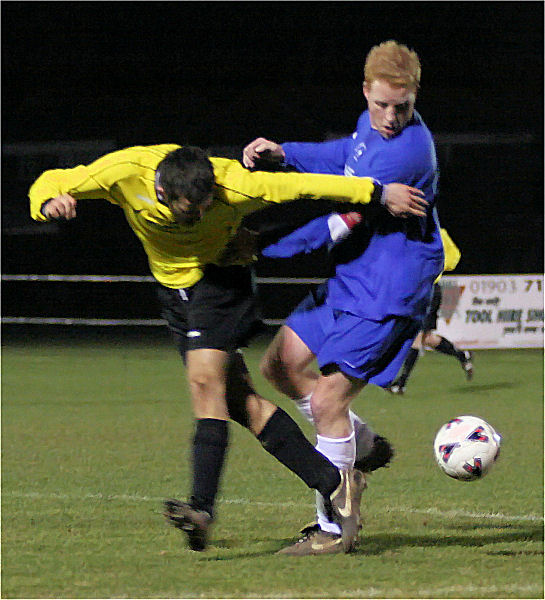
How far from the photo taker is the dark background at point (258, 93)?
27469 millimetres

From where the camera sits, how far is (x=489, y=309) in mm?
15281

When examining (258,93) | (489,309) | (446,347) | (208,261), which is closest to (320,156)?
(208,261)

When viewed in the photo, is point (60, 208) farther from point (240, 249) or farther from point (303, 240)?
point (303, 240)

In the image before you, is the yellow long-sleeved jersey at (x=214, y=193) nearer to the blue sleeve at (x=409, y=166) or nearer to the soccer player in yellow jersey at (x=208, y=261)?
the soccer player in yellow jersey at (x=208, y=261)

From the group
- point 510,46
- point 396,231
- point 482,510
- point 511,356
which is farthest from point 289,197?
point 510,46

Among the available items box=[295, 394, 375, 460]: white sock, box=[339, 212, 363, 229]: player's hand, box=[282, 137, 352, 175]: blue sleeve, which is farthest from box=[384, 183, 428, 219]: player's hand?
box=[295, 394, 375, 460]: white sock

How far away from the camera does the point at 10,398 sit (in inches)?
468

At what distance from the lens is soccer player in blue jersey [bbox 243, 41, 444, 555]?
5.46 metres

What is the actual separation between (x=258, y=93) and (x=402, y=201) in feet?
87.5

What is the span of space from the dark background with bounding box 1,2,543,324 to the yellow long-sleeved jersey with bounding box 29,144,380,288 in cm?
1970

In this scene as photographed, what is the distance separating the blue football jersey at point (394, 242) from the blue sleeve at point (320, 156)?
3 centimetres

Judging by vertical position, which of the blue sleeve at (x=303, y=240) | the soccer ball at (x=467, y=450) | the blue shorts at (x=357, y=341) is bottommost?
the soccer ball at (x=467, y=450)

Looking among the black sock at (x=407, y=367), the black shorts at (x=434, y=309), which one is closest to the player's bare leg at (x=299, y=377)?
the black shorts at (x=434, y=309)

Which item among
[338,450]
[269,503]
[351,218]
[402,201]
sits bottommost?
[269,503]
